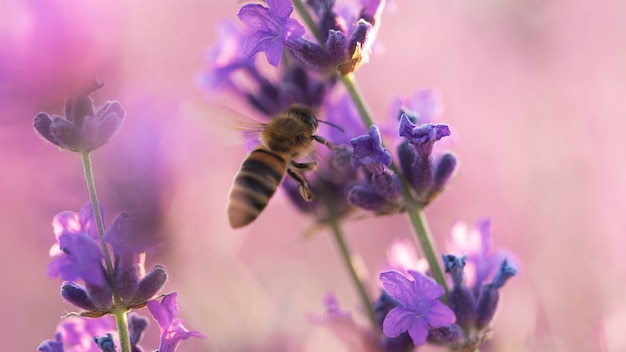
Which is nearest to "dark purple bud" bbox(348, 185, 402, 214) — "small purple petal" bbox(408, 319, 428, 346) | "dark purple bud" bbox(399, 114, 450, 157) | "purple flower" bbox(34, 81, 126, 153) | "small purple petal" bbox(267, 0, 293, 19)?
"dark purple bud" bbox(399, 114, 450, 157)

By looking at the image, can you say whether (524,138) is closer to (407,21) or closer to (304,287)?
(304,287)

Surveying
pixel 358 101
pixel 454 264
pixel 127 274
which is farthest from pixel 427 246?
pixel 127 274

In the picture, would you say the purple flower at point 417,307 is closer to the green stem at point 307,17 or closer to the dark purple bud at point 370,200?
the dark purple bud at point 370,200

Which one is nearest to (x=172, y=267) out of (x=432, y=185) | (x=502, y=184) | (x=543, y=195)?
(x=432, y=185)

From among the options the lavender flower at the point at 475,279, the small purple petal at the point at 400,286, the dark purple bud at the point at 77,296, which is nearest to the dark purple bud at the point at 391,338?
the lavender flower at the point at 475,279

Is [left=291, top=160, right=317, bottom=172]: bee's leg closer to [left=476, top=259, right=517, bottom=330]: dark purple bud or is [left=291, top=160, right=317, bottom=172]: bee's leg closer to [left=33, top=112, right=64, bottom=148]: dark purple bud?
[left=476, top=259, right=517, bottom=330]: dark purple bud

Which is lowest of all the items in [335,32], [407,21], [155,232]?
[155,232]

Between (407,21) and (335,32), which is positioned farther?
(407,21)
